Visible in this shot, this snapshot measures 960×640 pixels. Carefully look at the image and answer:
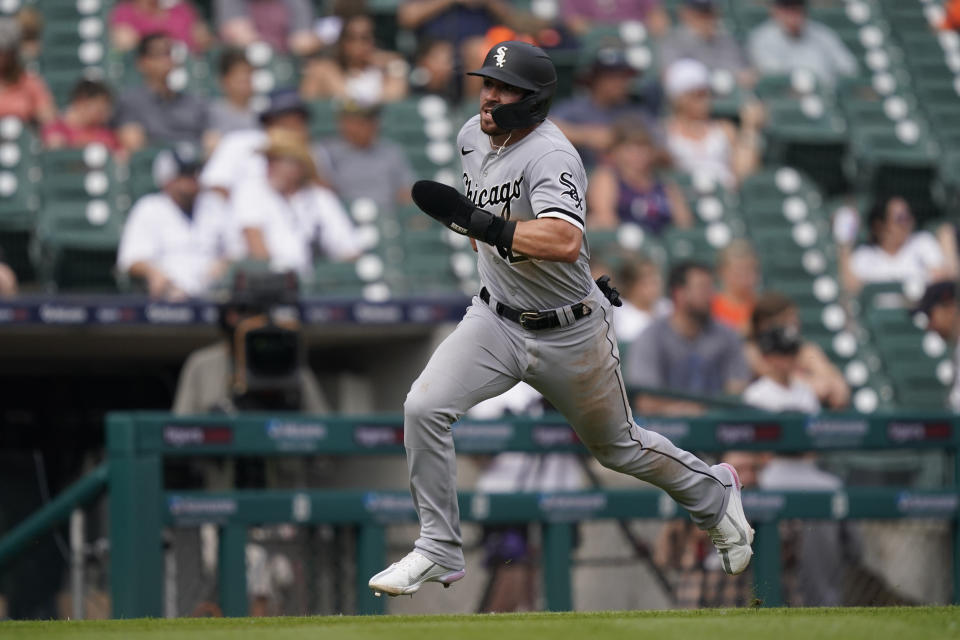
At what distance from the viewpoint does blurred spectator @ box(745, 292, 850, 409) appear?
952 centimetres

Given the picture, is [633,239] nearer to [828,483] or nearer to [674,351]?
[674,351]

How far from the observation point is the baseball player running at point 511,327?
506 centimetres

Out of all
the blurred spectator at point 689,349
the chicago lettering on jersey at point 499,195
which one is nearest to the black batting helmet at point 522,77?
the chicago lettering on jersey at point 499,195

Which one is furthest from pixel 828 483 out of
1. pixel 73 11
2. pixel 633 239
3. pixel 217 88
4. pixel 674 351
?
pixel 73 11

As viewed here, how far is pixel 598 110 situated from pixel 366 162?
1.94 meters

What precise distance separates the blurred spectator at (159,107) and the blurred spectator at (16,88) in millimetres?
514

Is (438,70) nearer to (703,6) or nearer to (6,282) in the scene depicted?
(703,6)

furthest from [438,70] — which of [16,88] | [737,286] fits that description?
[16,88]

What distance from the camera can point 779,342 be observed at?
8.76m

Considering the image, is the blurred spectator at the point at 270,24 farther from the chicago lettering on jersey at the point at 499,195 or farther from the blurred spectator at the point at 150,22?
the chicago lettering on jersey at the point at 499,195

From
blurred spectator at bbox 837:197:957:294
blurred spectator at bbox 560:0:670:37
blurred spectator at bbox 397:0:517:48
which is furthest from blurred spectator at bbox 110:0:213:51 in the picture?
blurred spectator at bbox 837:197:957:294

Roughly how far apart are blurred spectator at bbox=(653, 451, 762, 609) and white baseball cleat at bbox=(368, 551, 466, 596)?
271cm

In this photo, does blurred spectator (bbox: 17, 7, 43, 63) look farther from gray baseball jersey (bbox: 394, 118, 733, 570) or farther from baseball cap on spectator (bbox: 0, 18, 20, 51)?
gray baseball jersey (bbox: 394, 118, 733, 570)

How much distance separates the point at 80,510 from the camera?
7.15 meters
